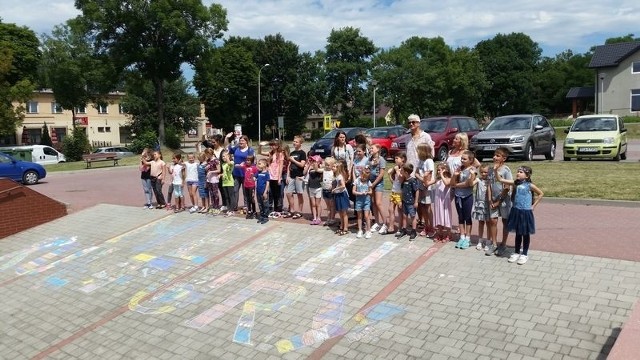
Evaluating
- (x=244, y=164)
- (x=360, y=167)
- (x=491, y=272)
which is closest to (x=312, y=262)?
(x=360, y=167)

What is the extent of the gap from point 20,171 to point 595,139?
2043 centimetres

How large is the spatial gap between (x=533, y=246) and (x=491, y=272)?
1.25 metres

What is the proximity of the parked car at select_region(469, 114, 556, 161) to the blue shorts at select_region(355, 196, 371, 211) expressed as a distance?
9.45 metres

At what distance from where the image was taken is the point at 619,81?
5103 cm

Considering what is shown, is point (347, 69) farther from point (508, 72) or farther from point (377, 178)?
point (377, 178)

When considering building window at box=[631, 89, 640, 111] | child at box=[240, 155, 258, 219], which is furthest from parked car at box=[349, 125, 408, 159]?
building window at box=[631, 89, 640, 111]

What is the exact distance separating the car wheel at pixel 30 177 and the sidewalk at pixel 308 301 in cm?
1113

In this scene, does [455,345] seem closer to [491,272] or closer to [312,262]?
[491,272]

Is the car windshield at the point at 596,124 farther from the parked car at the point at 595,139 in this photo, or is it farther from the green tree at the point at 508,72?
the green tree at the point at 508,72

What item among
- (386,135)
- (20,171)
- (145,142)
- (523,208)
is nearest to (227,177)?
(523,208)

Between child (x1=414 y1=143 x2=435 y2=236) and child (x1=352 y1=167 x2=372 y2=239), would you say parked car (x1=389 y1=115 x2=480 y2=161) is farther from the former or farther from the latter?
child (x1=414 y1=143 x2=435 y2=236)

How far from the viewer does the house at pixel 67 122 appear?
58719 mm

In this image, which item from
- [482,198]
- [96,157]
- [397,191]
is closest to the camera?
[482,198]

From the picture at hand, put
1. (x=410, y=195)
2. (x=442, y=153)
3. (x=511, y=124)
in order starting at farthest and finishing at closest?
1. (x=442, y=153)
2. (x=511, y=124)
3. (x=410, y=195)
